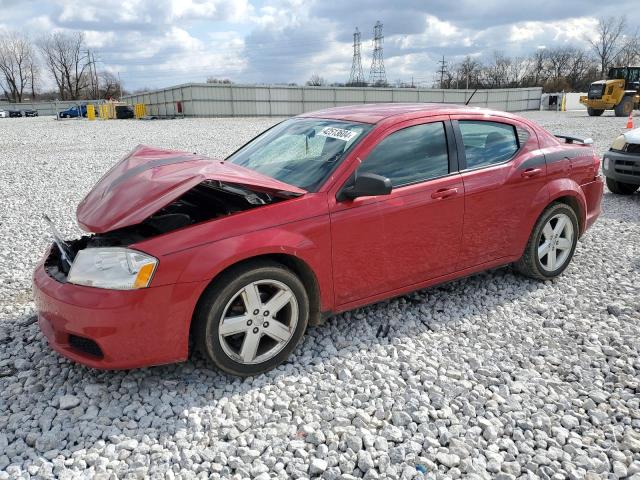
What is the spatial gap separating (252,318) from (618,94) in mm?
33148

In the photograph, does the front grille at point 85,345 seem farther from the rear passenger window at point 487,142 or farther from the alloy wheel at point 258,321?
the rear passenger window at point 487,142

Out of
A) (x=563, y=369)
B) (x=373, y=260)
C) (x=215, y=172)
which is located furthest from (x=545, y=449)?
(x=215, y=172)

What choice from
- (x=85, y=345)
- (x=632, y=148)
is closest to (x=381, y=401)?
(x=85, y=345)

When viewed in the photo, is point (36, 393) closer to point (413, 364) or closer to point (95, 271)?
point (95, 271)

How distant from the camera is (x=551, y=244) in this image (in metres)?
4.55

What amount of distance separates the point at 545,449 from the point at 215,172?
2363 millimetres

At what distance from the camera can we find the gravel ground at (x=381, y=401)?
8.04ft

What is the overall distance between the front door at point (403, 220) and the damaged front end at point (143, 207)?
49cm

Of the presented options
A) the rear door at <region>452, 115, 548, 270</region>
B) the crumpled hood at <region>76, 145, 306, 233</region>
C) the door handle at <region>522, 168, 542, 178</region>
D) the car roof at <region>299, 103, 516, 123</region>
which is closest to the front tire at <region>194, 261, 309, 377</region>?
the crumpled hood at <region>76, 145, 306, 233</region>

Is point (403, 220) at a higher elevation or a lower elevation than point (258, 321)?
higher

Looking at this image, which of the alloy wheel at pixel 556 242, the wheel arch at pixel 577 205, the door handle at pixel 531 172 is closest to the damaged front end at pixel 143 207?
the door handle at pixel 531 172

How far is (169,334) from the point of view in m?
2.82

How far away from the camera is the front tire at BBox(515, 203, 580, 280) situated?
4406 millimetres

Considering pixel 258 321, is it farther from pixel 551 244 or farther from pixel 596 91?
pixel 596 91
